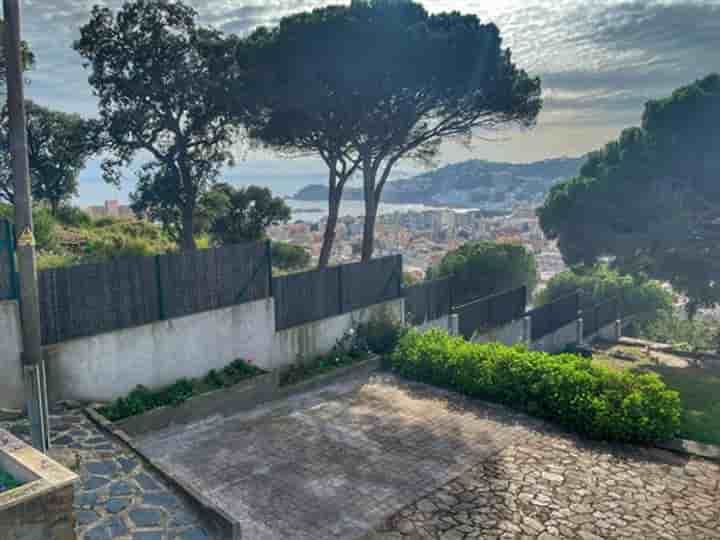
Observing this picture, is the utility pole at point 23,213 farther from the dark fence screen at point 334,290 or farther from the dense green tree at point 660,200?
the dense green tree at point 660,200

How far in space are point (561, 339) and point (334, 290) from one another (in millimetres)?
11881

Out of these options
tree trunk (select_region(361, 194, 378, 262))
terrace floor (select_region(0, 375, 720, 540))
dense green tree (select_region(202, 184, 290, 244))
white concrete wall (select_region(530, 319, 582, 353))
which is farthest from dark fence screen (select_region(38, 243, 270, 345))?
white concrete wall (select_region(530, 319, 582, 353))

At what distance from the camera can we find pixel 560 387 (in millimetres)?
8555

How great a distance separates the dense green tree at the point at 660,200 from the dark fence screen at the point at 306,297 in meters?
12.2

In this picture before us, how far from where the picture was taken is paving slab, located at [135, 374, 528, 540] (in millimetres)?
5832

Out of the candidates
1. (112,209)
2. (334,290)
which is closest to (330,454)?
(334,290)

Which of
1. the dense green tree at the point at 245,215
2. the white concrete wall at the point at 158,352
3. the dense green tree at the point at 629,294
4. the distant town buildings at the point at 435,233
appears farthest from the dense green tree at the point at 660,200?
the distant town buildings at the point at 435,233

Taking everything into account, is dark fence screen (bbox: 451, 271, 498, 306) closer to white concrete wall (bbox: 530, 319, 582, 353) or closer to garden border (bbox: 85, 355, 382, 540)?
white concrete wall (bbox: 530, 319, 582, 353)

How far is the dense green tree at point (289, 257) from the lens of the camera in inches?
852

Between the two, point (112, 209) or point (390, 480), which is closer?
point (390, 480)

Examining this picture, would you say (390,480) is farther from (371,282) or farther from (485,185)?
(485,185)

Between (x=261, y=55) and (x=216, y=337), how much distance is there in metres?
9.07

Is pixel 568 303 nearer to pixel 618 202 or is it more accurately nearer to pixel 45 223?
pixel 618 202

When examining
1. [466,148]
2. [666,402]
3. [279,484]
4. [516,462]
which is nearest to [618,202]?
[466,148]
